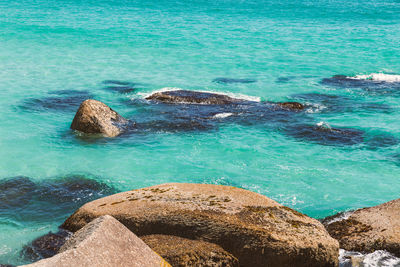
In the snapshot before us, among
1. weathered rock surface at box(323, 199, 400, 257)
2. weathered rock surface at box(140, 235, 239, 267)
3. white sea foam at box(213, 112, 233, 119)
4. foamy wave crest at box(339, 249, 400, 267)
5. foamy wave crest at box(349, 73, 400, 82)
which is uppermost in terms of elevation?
weathered rock surface at box(140, 235, 239, 267)

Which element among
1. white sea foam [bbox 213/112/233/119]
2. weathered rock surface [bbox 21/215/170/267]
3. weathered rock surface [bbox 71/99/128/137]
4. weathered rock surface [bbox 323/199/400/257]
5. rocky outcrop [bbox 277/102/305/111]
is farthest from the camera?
rocky outcrop [bbox 277/102/305/111]

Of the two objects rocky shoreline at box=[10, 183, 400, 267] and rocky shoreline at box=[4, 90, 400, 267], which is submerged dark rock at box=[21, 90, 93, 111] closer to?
rocky shoreline at box=[4, 90, 400, 267]

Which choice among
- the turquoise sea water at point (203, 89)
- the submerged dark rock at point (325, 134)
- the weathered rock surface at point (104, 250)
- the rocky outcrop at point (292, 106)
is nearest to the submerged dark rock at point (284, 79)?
the turquoise sea water at point (203, 89)

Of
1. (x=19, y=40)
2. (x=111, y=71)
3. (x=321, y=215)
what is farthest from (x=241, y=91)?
(x=19, y=40)

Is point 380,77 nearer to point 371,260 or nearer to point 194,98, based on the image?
point 194,98

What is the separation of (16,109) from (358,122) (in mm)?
14482

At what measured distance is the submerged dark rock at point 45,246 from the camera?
10.5 m

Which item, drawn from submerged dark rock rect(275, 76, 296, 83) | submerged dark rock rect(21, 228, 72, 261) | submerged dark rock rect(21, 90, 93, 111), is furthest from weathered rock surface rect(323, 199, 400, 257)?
submerged dark rock rect(275, 76, 296, 83)

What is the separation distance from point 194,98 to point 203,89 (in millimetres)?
2995

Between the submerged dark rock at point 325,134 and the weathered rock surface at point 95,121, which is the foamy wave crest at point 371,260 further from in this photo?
the weathered rock surface at point 95,121

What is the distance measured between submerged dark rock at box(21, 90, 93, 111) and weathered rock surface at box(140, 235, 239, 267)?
13750 millimetres

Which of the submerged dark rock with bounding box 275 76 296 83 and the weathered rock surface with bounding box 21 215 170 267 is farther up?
the weathered rock surface with bounding box 21 215 170 267

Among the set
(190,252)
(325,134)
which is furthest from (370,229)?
(325,134)

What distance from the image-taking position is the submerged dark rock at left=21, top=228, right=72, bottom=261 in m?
10.5
